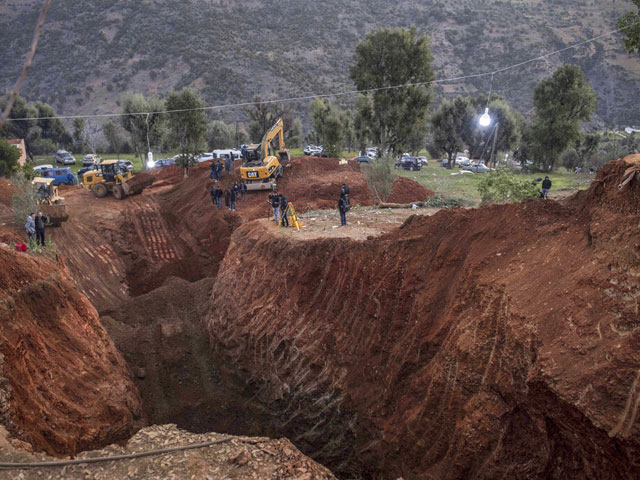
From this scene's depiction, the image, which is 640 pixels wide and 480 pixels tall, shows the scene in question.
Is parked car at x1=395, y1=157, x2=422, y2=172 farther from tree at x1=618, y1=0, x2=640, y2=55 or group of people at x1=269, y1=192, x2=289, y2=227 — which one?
tree at x1=618, y1=0, x2=640, y2=55

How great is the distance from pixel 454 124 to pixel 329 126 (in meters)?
13.4

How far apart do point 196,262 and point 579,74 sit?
31520 mm

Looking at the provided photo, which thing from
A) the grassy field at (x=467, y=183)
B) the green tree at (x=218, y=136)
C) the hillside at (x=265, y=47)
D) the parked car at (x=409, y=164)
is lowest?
the grassy field at (x=467, y=183)

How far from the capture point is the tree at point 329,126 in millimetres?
45888

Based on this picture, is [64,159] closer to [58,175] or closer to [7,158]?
[58,175]

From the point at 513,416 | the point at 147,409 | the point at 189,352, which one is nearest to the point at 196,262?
the point at 189,352

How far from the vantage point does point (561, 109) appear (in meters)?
35.7

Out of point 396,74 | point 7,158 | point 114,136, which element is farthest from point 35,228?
point 114,136

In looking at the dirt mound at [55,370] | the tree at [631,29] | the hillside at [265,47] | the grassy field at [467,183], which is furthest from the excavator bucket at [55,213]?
the hillside at [265,47]

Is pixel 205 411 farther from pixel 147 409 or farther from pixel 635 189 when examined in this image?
pixel 635 189

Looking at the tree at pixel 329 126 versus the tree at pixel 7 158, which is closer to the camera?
the tree at pixel 7 158

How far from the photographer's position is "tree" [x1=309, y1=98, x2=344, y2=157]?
1807 inches

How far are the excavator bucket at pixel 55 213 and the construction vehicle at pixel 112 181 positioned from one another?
804cm

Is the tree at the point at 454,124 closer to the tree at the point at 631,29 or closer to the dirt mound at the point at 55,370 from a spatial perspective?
the tree at the point at 631,29
